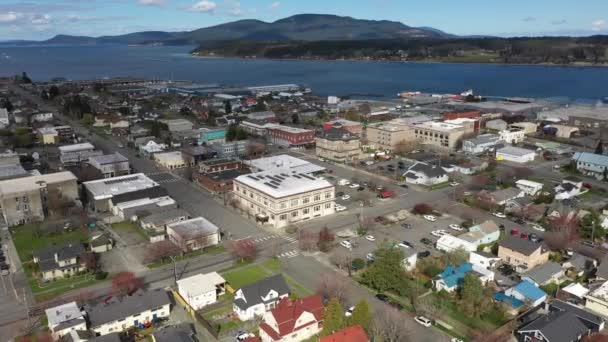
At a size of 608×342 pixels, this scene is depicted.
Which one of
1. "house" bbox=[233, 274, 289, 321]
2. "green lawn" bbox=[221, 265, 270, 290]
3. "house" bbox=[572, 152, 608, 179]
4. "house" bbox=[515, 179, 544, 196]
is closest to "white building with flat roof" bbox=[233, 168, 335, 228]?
"green lawn" bbox=[221, 265, 270, 290]

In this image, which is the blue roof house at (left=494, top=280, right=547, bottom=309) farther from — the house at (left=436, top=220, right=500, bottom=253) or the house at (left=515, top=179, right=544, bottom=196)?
the house at (left=515, top=179, right=544, bottom=196)

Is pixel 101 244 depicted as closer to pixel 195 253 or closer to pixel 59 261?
pixel 59 261

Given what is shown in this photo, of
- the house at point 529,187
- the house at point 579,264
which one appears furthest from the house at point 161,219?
the house at point 529,187

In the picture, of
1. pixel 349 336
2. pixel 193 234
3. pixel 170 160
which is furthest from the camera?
pixel 170 160

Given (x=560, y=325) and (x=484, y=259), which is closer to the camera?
(x=560, y=325)

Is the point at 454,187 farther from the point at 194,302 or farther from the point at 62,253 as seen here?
the point at 62,253

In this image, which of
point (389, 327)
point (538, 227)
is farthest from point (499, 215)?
point (389, 327)

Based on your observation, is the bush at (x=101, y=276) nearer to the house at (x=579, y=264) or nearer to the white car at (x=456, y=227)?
the white car at (x=456, y=227)
